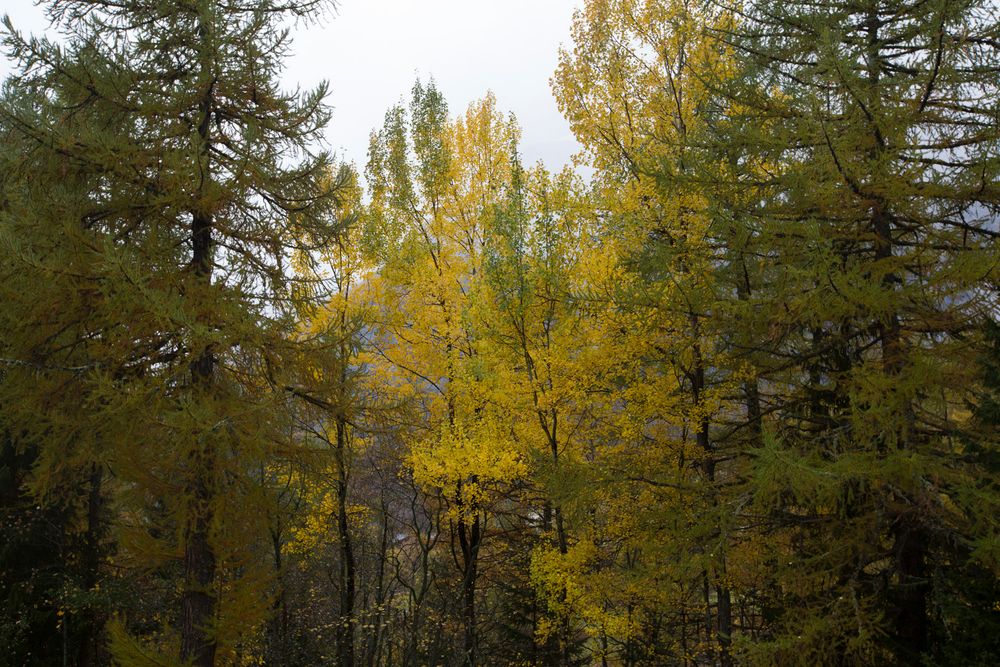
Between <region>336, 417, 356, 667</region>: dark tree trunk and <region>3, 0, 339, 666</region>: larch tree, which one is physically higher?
<region>3, 0, 339, 666</region>: larch tree

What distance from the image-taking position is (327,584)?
1934cm

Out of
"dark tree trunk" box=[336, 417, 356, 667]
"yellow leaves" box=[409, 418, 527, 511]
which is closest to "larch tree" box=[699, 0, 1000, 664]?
"yellow leaves" box=[409, 418, 527, 511]

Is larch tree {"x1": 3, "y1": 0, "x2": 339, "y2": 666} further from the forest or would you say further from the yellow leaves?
the yellow leaves

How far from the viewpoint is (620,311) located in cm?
846

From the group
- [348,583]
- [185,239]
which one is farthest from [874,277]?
[348,583]

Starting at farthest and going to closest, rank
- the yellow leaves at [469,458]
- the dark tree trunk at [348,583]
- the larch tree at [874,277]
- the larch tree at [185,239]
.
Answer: the dark tree trunk at [348,583]
the yellow leaves at [469,458]
the larch tree at [185,239]
the larch tree at [874,277]

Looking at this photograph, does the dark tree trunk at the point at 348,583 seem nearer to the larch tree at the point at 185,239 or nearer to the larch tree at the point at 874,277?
the larch tree at the point at 185,239

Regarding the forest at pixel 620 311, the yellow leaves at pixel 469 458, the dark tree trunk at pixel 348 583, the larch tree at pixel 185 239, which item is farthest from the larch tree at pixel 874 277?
the dark tree trunk at pixel 348 583

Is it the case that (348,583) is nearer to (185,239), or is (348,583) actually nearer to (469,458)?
(469,458)

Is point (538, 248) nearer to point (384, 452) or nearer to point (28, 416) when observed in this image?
point (384, 452)

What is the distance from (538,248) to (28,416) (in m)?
7.01

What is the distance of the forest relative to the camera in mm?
5887

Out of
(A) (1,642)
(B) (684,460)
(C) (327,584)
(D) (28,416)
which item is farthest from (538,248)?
(C) (327,584)

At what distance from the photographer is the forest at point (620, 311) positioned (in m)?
5.89
